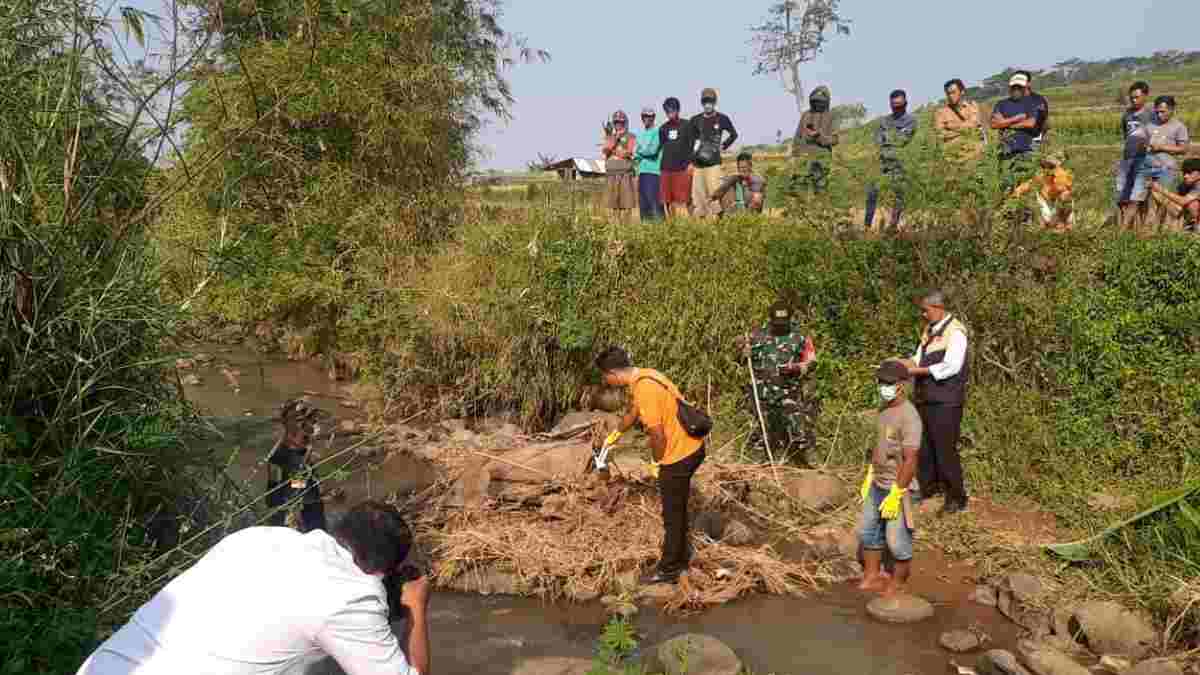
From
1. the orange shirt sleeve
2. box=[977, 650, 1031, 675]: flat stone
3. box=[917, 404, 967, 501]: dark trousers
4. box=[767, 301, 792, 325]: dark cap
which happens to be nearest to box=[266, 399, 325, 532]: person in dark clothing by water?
the orange shirt sleeve

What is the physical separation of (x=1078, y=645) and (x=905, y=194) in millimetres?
5571

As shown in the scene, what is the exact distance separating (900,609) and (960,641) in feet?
2.05

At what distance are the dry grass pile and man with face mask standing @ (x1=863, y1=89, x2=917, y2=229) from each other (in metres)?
3.57

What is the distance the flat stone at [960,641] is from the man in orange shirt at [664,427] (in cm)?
221

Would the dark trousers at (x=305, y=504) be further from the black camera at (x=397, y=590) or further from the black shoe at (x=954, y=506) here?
the black shoe at (x=954, y=506)

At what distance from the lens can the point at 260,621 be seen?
11.1 feet

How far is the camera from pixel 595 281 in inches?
523

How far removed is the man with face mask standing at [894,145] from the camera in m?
11.5

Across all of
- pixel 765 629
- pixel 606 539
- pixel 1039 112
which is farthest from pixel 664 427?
pixel 1039 112

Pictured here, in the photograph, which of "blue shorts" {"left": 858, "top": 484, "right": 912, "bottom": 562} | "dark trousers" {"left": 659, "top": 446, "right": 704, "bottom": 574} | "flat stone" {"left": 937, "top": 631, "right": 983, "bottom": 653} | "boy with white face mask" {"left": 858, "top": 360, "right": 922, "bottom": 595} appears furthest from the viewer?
"dark trousers" {"left": 659, "top": 446, "right": 704, "bottom": 574}

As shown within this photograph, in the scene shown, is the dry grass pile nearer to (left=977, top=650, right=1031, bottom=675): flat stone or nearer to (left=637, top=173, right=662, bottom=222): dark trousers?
(left=977, top=650, right=1031, bottom=675): flat stone

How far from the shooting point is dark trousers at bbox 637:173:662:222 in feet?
51.3

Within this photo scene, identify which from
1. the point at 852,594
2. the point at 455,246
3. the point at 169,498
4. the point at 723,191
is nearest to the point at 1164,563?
the point at 852,594

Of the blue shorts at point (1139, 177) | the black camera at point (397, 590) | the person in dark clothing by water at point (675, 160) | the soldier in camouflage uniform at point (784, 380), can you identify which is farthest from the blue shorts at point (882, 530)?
the person in dark clothing by water at point (675, 160)
